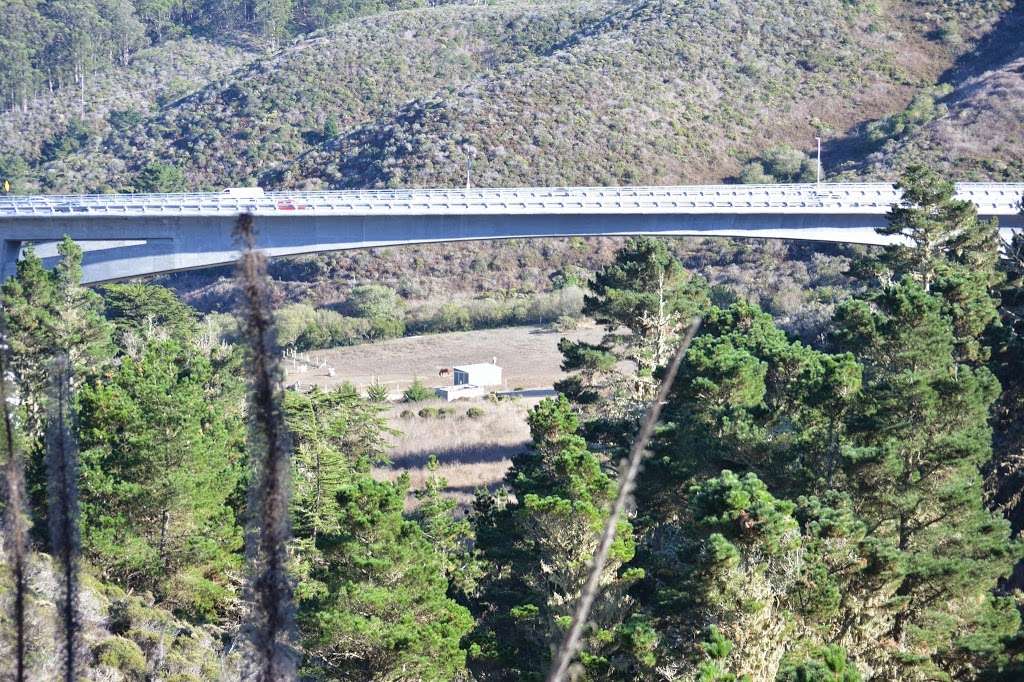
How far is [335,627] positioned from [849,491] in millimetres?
8665

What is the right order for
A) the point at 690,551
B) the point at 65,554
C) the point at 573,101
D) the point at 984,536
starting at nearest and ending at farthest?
the point at 65,554, the point at 690,551, the point at 984,536, the point at 573,101

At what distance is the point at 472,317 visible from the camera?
73500 millimetres

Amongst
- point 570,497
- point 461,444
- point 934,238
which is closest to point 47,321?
point 461,444

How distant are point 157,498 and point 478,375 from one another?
31.8m

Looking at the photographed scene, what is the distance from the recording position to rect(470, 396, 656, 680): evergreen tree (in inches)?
813

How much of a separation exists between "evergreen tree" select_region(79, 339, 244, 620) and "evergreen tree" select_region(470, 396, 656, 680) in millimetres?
4849

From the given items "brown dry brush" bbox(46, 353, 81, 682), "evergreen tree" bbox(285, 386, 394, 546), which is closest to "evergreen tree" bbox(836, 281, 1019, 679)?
"evergreen tree" bbox(285, 386, 394, 546)

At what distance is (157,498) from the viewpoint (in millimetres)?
24484

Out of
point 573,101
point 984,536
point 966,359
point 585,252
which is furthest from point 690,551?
point 573,101

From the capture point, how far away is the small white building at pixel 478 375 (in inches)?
2194

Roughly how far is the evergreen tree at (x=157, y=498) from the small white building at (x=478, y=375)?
29718mm

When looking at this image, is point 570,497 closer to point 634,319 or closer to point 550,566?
point 550,566

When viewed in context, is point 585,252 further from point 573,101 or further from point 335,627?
point 335,627

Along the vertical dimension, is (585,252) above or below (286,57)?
below
